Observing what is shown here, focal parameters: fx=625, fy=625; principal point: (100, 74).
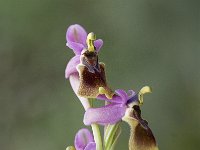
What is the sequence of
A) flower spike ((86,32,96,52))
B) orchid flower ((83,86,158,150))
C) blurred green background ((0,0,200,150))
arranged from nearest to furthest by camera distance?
orchid flower ((83,86,158,150)) → flower spike ((86,32,96,52)) → blurred green background ((0,0,200,150))

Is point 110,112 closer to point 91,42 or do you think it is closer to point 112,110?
point 112,110

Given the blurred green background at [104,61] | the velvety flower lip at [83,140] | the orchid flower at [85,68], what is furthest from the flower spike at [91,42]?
the blurred green background at [104,61]

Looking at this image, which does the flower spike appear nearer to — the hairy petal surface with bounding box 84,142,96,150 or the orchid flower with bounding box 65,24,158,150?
the orchid flower with bounding box 65,24,158,150

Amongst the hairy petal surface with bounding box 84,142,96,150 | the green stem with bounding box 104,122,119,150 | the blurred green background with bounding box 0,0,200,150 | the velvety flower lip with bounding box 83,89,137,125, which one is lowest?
the hairy petal surface with bounding box 84,142,96,150

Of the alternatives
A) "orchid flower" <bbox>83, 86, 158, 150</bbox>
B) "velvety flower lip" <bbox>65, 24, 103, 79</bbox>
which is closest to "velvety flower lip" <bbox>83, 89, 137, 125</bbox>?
"orchid flower" <bbox>83, 86, 158, 150</bbox>

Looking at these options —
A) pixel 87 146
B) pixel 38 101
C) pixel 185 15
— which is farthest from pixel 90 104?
pixel 185 15

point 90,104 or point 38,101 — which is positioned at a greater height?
point 38,101

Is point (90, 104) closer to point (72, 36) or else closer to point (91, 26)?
point (72, 36)

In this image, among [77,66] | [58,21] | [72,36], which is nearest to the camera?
[77,66]
